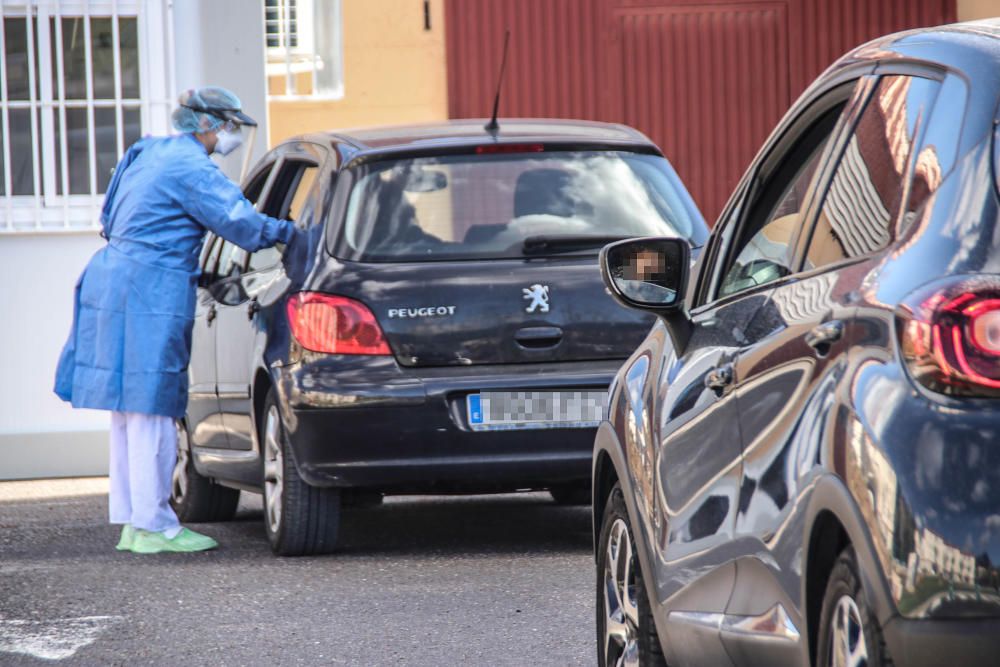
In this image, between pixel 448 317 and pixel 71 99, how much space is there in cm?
570

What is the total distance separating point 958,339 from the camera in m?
2.73

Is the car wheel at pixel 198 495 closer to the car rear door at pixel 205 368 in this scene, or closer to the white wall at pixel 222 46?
the car rear door at pixel 205 368

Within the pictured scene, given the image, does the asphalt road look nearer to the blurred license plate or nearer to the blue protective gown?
the blurred license plate

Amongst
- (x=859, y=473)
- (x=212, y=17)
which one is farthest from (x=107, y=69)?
(x=859, y=473)

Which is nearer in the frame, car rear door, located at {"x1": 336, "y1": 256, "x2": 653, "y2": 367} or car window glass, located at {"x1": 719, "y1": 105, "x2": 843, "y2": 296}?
car window glass, located at {"x1": 719, "y1": 105, "x2": 843, "y2": 296}

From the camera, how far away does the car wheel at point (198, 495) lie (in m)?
10.0

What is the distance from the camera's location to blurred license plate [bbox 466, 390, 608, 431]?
25.1 feet

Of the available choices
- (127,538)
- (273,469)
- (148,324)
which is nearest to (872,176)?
(273,469)

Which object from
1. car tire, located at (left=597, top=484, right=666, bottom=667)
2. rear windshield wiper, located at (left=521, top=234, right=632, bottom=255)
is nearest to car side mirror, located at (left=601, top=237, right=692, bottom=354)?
car tire, located at (left=597, top=484, right=666, bottom=667)

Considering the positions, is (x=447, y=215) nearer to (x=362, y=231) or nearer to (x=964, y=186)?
(x=362, y=231)

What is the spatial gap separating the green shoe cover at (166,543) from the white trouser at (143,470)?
0.10 feet

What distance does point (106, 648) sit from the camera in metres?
6.20

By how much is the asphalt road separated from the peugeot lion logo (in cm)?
97

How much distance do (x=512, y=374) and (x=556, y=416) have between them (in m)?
0.23
